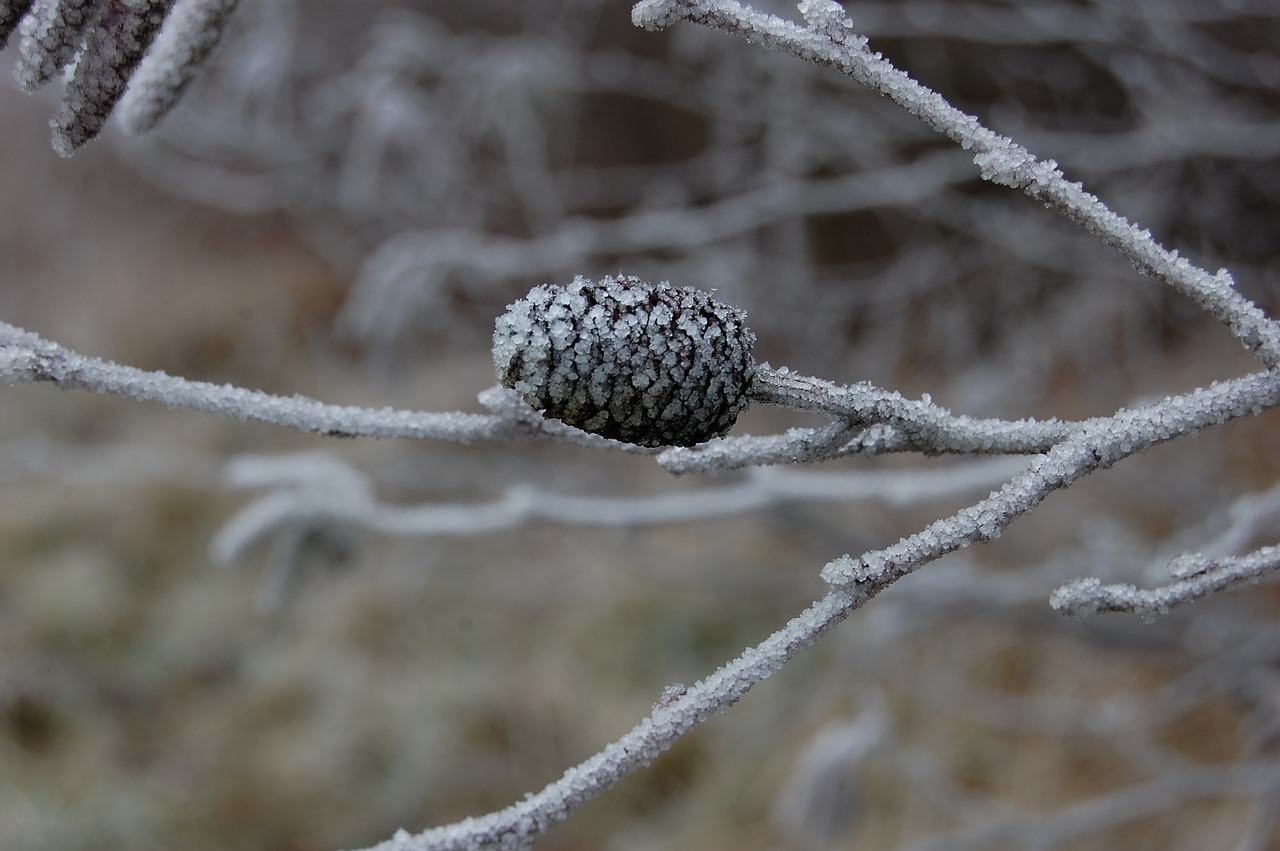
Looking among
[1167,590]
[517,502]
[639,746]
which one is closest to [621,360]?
[639,746]

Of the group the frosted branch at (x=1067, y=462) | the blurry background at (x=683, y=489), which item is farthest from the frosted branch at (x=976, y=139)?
the blurry background at (x=683, y=489)

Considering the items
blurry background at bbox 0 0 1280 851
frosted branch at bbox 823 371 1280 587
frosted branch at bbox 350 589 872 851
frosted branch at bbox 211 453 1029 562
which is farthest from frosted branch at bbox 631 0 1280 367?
frosted branch at bbox 211 453 1029 562

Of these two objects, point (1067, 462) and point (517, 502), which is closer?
point (1067, 462)

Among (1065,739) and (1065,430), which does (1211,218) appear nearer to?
(1065,739)

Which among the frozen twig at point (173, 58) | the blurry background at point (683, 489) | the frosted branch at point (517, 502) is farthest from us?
the blurry background at point (683, 489)

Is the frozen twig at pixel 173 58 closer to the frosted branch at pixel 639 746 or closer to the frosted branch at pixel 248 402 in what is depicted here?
the frosted branch at pixel 248 402

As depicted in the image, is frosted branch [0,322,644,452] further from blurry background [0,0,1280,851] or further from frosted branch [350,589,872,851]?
blurry background [0,0,1280,851]

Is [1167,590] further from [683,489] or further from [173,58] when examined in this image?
[683,489]
